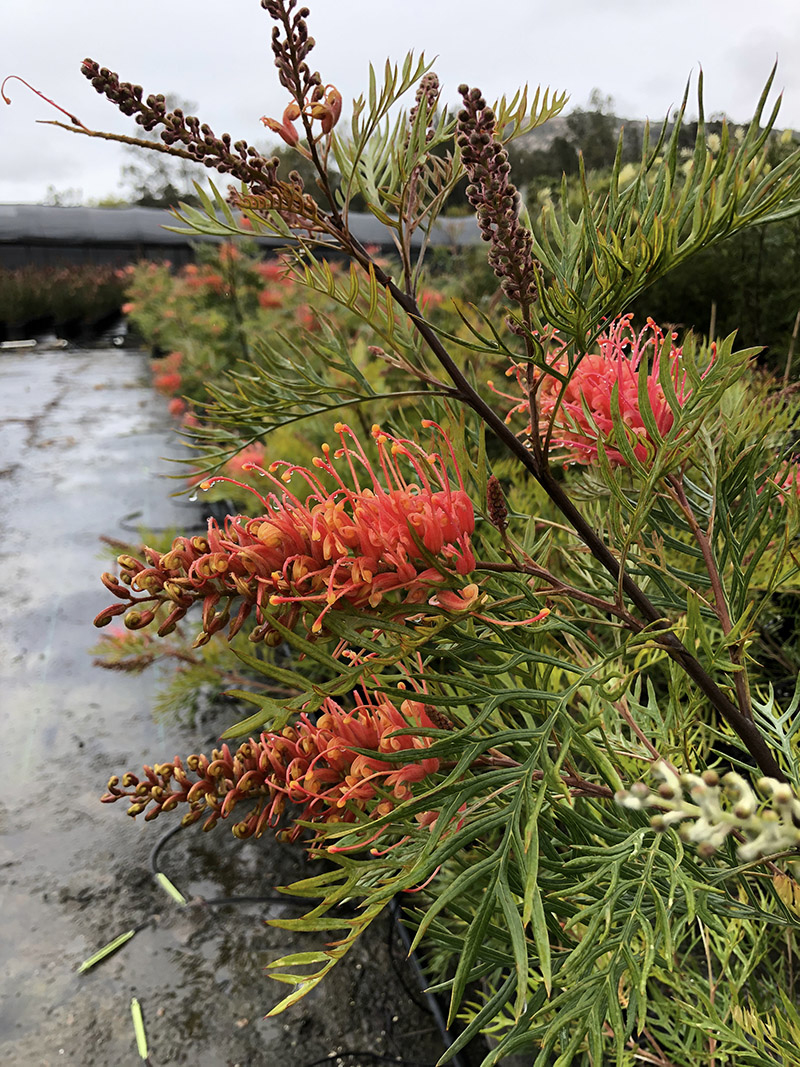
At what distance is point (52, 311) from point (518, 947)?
10740 mm

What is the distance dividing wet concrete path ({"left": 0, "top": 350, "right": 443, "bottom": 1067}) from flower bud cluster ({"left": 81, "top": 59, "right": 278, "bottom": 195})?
4.12 ft

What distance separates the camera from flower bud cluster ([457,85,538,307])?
1.04 feet

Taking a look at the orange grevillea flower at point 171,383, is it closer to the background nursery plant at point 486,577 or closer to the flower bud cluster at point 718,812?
the background nursery plant at point 486,577

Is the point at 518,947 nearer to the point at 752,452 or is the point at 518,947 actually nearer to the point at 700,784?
the point at 700,784

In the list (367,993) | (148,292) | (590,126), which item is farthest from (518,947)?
(590,126)

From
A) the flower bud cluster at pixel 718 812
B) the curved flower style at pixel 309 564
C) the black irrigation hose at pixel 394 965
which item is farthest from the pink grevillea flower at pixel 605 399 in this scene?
the black irrigation hose at pixel 394 965

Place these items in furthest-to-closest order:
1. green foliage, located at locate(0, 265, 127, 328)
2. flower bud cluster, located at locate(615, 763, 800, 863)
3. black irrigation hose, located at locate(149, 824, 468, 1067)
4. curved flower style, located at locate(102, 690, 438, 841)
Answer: green foliage, located at locate(0, 265, 127, 328)
black irrigation hose, located at locate(149, 824, 468, 1067)
curved flower style, located at locate(102, 690, 438, 841)
flower bud cluster, located at locate(615, 763, 800, 863)

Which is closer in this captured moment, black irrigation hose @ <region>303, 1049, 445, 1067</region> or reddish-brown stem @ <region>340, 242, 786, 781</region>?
reddish-brown stem @ <region>340, 242, 786, 781</region>

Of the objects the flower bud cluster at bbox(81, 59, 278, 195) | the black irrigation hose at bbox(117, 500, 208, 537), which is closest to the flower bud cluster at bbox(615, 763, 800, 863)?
the flower bud cluster at bbox(81, 59, 278, 195)

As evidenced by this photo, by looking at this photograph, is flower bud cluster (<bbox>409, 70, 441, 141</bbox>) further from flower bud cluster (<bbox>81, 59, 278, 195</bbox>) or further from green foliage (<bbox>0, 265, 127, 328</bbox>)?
green foliage (<bbox>0, 265, 127, 328</bbox>)

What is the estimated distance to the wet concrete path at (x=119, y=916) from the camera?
3.97 feet

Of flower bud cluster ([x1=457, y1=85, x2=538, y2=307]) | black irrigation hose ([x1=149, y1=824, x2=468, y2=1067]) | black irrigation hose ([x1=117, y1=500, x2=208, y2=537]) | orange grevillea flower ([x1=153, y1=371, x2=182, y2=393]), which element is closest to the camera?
flower bud cluster ([x1=457, y1=85, x2=538, y2=307])

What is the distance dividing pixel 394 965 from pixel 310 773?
110 centimetres

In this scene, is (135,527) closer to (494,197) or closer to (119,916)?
(119,916)
